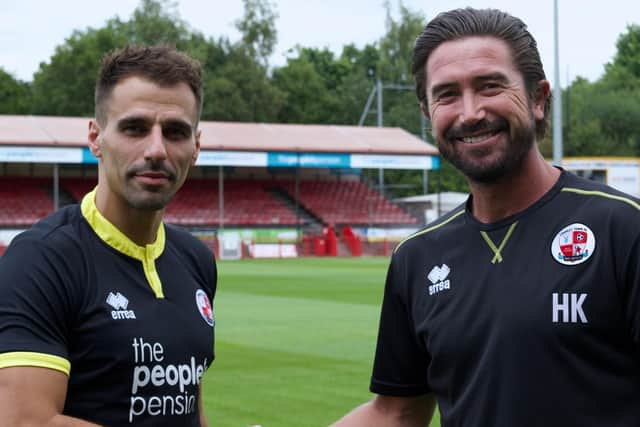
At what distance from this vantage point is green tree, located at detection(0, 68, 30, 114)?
76750mm

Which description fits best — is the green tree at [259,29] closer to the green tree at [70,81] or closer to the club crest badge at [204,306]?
the green tree at [70,81]

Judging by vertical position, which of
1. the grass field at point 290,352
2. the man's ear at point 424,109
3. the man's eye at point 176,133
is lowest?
the grass field at point 290,352

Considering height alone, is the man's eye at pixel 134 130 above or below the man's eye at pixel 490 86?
below

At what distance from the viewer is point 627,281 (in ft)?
9.88

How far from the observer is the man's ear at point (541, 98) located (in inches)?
134

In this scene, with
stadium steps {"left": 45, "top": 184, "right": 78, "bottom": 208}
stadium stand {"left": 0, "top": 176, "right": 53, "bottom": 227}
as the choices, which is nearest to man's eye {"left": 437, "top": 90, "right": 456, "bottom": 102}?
stadium stand {"left": 0, "top": 176, "right": 53, "bottom": 227}

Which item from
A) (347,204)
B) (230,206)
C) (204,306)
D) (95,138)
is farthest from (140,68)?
(347,204)

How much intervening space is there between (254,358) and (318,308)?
7011mm

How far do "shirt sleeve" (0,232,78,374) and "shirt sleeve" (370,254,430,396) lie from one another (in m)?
1.06

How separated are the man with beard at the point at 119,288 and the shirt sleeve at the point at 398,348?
0.64 m

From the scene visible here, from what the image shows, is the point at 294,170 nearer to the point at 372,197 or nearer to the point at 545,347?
the point at 372,197

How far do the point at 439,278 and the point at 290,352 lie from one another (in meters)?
10.2

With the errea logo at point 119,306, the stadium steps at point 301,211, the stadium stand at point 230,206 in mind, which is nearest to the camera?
the errea logo at point 119,306

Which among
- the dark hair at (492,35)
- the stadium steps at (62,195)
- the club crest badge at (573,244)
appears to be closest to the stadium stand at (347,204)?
the stadium steps at (62,195)
